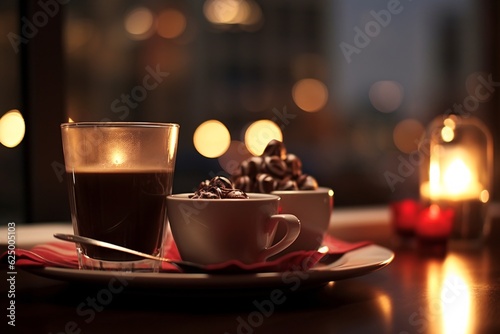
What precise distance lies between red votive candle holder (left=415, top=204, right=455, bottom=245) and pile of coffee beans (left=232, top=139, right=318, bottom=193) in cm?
36

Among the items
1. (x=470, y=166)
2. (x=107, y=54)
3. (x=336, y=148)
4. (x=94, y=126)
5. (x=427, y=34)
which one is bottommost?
(x=336, y=148)

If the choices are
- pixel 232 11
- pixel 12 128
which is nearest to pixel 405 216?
pixel 12 128

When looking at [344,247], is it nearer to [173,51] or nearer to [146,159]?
[146,159]

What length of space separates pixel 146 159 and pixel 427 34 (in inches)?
245

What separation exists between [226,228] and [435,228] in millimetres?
602

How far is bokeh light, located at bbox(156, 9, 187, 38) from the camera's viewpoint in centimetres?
2478

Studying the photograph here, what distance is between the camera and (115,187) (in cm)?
74

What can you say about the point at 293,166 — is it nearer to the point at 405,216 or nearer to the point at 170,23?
the point at 405,216

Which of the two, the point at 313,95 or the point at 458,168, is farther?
the point at 313,95

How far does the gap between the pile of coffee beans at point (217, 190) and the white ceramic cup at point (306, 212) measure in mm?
94

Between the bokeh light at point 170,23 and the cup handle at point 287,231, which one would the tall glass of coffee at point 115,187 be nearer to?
the cup handle at point 287,231

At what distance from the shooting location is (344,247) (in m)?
0.92

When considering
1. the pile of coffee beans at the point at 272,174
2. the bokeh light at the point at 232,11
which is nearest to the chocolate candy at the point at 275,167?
the pile of coffee beans at the point at 272,174

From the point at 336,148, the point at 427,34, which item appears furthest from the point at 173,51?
the point at 427,34
